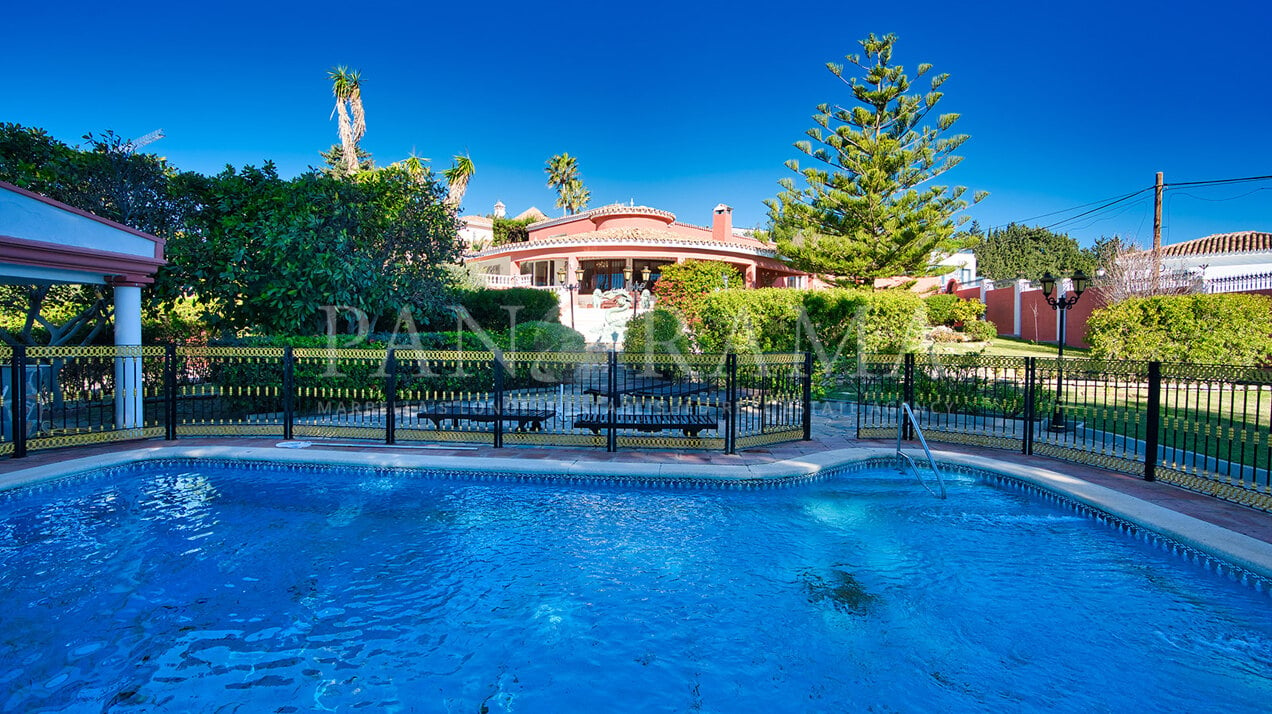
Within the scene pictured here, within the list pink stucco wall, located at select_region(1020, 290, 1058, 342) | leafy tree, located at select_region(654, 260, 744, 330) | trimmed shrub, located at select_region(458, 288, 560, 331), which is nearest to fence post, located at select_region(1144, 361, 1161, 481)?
leafy tree, located at select_region(654, 260, 744, 330)

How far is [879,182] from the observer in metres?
22.9

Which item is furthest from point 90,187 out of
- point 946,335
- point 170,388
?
point 946,335

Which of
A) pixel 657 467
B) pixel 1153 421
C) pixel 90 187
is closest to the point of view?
pixel 1153 421

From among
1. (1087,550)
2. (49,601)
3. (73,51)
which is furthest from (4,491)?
(73,51)

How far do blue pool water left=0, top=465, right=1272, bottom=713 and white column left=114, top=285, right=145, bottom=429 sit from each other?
8.54ft

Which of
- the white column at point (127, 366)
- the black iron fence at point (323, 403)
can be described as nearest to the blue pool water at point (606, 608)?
the black iron fence at point (323, 403)

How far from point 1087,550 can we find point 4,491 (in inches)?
416

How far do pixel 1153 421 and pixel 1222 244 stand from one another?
3857cm

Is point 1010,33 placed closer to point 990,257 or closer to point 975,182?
point 975,182

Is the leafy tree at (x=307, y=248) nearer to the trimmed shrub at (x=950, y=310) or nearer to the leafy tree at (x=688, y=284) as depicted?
Result: the leafy tree at (x=688, y=284)

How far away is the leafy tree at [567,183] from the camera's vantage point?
52750 millimetres

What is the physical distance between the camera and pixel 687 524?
6.17 metres

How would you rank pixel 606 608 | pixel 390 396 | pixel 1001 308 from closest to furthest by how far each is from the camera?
1. pixel 606 608
2. pixel 390 396
3. pixel 1001 308

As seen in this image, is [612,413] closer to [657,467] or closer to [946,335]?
[657,467]
